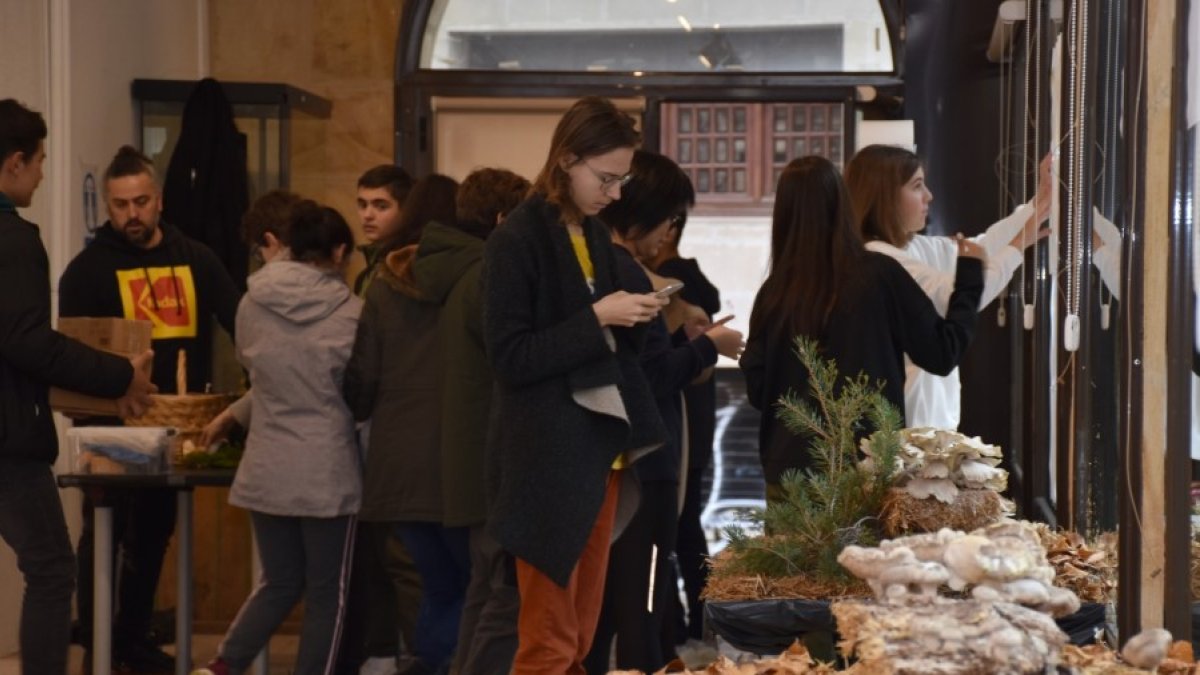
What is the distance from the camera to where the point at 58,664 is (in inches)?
163

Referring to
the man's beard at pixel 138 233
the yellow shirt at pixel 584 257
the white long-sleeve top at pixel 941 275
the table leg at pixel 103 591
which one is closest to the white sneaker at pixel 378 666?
the table leg at pixel 103 591

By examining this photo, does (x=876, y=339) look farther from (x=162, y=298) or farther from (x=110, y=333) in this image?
(x=162, y=298)

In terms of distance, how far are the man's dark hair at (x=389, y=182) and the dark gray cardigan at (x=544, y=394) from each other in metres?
1.88

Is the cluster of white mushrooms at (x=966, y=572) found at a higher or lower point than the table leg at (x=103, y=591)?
higher

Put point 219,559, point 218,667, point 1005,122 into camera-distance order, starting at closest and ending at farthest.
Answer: point 218,667
point 1005,122
point 219,559

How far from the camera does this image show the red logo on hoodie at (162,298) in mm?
5395

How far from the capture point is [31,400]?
406 centimetres

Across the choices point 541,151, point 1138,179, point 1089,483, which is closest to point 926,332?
point 1089,483

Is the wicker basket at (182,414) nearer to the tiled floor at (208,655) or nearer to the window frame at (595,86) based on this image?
the tiled floor at (208,655)

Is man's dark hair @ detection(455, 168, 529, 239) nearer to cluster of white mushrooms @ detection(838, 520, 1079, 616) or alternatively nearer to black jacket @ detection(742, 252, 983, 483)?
black jacket @ detection(742, 252, 983, 483)

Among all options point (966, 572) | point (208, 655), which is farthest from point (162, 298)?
point (966, 572)

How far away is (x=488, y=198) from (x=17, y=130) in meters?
1.13

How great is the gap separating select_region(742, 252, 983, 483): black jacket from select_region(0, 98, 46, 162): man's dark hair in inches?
68.5

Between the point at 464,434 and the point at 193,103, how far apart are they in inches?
107
